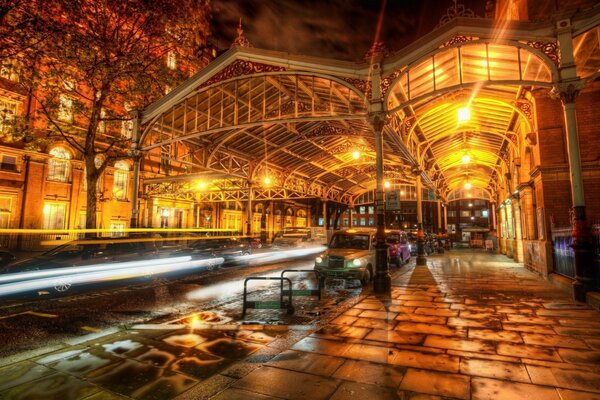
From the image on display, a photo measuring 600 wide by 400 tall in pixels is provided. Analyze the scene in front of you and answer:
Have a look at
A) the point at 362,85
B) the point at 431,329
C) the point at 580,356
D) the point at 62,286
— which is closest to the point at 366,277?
the point at 431,329

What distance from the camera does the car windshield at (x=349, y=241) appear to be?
1190 cm

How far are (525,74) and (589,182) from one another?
166 inches

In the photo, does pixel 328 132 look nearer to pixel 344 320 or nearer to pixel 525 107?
pixel 525 107

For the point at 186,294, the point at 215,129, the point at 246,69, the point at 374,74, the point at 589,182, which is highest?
the point at 246,69

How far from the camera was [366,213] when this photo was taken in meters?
73.3

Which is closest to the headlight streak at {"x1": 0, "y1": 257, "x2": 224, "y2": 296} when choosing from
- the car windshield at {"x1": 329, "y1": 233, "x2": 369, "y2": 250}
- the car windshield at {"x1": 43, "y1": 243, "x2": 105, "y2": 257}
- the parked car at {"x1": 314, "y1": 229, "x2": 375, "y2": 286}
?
the car windshield at {"x1": 43, "y1": 243, "x2": 105, "y2": 257}

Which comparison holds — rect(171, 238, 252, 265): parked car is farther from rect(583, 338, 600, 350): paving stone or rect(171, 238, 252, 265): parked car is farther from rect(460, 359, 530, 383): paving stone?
rect(583, 338, 600, 350): paving stone

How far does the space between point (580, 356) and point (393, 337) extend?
2593mm

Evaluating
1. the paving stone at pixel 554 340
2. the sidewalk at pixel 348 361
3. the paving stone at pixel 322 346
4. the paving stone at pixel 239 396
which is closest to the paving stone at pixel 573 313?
the sidewalk at pixel 348 361

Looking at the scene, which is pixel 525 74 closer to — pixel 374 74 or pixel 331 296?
pixel 374 74

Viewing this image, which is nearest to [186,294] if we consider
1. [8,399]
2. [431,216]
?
[8,399]

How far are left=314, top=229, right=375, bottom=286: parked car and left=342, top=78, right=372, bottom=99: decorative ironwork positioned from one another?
510cm

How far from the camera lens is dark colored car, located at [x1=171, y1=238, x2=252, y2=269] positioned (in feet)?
48.1

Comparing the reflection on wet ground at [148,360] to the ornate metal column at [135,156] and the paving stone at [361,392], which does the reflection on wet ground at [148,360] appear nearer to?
the paving stone at [361,392]
